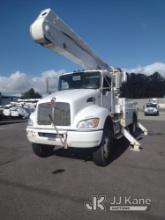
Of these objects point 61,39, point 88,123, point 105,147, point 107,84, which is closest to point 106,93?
point 107,84

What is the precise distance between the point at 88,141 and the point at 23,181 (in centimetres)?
172

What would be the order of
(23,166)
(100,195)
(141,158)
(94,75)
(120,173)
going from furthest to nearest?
(94,75), (141,158), (23,166), (120,173), (100,195)

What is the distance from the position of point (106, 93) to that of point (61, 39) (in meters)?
2.18

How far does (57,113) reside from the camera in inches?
232

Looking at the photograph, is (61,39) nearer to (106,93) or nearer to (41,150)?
(106,93)

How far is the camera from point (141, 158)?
269 inches

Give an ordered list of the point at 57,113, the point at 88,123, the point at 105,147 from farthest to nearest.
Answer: the point at 105,147
the point at 57,113
the point at 88,123

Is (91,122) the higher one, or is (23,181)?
(91,122)

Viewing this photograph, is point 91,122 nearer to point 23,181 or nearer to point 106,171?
point 106,171

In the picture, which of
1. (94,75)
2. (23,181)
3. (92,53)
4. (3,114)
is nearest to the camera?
(23,181)

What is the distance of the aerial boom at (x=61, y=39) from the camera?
6.09 metres

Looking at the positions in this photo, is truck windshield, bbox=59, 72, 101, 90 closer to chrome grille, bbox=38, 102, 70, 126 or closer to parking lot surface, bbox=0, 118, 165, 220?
chrome grille, bbox=38, 102, 70, 126

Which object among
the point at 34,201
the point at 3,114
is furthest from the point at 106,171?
the point at 3,114

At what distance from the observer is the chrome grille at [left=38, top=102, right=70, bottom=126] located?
575cm
